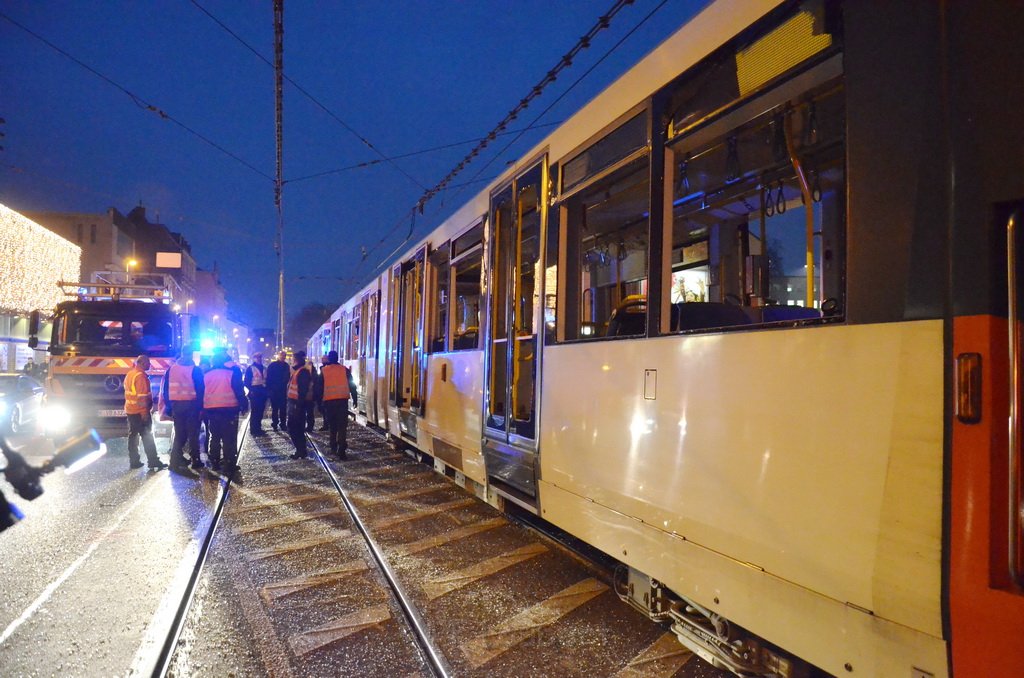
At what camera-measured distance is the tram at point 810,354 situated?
1842 millimetres

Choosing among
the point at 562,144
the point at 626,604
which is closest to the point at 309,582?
the point at 626,604

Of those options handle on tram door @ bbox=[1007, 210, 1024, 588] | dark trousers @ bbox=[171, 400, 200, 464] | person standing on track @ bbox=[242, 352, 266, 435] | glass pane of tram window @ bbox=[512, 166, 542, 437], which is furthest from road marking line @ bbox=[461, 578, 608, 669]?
person standing on track @ bbox=[242, 352, 266, 435]

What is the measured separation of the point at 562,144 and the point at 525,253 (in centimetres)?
255

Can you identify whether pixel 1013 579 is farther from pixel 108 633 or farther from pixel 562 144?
pixel 108 633

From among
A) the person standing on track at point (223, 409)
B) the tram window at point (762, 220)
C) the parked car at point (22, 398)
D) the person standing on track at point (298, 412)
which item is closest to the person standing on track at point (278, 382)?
the person standing on track at point (298, 412)

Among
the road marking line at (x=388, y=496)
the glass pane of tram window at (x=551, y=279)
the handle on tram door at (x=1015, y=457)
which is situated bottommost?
the road marking line at (x=388, y=496)

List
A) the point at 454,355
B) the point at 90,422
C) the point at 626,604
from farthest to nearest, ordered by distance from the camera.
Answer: the point at 90,422 → the point at 454,355 → the point at 626,604

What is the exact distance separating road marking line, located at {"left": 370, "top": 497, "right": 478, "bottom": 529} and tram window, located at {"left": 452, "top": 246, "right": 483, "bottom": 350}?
1.65 m

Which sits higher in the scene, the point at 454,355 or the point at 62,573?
the point at 454,355

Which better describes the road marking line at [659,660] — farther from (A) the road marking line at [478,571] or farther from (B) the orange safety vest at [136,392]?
(B) the orange safety vest at [136,392]

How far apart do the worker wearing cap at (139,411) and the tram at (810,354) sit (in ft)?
21.5

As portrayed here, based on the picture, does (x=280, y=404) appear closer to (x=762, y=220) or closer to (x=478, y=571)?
(x=478, y=571)

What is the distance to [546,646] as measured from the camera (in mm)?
3539

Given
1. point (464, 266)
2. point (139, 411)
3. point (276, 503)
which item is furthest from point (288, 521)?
point (139, 411)
